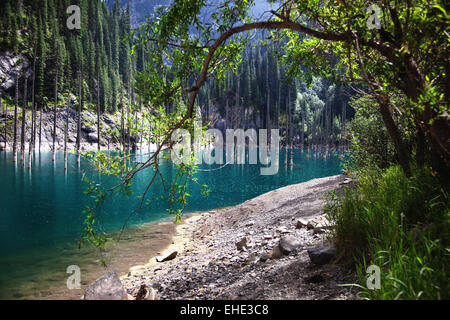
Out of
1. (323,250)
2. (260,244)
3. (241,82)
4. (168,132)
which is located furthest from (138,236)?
(241,82)

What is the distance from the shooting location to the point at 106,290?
457cm

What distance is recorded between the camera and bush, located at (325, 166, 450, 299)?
2750 millimetres

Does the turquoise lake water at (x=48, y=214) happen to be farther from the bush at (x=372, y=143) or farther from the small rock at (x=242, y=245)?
the bush at (x=372, y=143)

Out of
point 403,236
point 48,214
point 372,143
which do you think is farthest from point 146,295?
point 48,214

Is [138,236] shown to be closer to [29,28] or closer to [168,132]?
[168,132]

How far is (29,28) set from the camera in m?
65.5

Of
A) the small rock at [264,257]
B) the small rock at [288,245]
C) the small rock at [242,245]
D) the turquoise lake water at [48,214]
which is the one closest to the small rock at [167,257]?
the small rock at [242,245]

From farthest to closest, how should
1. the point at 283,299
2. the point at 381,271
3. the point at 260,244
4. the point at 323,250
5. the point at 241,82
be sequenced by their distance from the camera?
1. the point at 241,82
2. the point at 260,244
3. the point at 323,250
4. the point at 283,299
5. the point at 381,271

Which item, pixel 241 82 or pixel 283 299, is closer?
pixel 283 299

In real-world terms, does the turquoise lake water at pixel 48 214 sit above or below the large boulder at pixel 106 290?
below

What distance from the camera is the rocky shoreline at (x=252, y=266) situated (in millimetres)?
4191

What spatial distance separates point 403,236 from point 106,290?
4.82 meters

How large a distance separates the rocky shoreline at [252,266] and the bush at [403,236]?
48cm

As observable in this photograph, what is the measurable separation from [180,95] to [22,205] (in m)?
18.2
